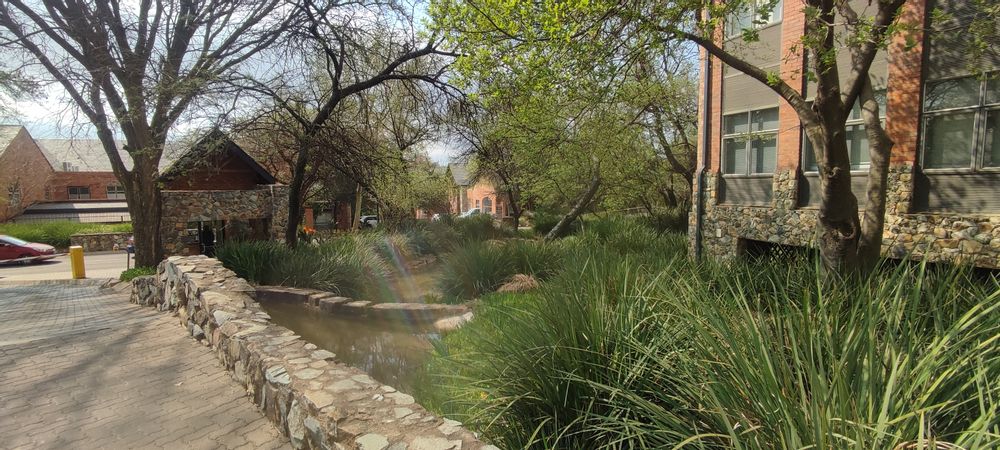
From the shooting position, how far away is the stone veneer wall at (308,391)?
264 cm

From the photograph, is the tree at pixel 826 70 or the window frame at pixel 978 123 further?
the window frame at pixel 978 123

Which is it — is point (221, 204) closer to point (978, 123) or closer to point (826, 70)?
point (826, 70)

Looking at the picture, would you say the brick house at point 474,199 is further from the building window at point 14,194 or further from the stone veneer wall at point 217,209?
the building window at point 14,194

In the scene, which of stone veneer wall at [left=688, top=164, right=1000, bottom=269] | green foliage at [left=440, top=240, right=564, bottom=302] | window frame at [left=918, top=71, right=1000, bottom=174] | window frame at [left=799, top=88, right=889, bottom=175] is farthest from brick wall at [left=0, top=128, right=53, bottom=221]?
window frame at [left=918, top=71, right=1000, bottom=174]

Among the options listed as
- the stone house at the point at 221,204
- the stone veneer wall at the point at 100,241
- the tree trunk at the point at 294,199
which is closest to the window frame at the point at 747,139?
the tree trunk at the point at 294,199

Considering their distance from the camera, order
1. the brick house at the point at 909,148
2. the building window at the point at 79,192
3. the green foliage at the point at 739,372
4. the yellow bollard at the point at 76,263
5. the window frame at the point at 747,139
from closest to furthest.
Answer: the green foliage at the point at 739,372
the brick house at the point at 909,148
the window frame at the point at 747,139
the yellow bollard at the point at 76,263
the building window at the point at 79,192

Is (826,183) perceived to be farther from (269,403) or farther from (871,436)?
(269,403)

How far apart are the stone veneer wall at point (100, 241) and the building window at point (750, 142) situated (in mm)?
27879

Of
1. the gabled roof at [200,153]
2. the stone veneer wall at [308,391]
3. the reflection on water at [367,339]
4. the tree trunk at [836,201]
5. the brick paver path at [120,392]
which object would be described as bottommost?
the reflection on water at [367,339]

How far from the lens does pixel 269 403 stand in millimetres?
3654

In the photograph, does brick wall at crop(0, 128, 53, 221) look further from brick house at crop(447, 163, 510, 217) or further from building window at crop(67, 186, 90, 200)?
brick house at crop(447, 163, 510, 217)

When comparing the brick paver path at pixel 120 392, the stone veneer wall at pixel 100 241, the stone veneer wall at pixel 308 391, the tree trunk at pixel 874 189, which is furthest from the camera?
the stone veneer wall at pixel 100 241

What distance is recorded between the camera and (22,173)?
31109 mm

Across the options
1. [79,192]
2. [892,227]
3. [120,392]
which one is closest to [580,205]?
[892,227]
